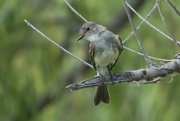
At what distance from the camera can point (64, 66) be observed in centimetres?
699

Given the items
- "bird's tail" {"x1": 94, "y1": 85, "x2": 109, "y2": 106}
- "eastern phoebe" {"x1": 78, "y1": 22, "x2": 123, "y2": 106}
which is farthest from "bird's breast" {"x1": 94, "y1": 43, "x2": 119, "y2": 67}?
Result: "bird's tail" {"x1": 94, "y1": 85, "x2": 109, "y2": 106}

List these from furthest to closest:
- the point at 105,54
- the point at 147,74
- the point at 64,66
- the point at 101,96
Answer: the point at 64,66
the point at 101,96
the point at 105,54
the point at 147,74

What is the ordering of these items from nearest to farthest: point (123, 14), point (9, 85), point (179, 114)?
point (179, 114) → point (9, 85) → point (123, 14)

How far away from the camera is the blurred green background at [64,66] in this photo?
19.0 feet

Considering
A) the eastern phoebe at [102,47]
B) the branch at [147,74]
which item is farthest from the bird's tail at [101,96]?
the branch at [147,74]

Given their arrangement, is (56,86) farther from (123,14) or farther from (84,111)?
(123,14)

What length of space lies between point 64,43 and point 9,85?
41.7 inches

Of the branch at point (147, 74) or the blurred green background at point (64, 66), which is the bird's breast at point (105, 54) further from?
the blurred green background at point (64, 66)

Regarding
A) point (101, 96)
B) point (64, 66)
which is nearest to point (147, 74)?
point (101, 96)

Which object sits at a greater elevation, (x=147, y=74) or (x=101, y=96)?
(x=101, y=96)

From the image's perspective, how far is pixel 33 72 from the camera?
20.4 feet

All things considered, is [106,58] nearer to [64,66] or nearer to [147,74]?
[147,74]

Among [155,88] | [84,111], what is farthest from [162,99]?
[84,111]

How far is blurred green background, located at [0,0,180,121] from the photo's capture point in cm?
579
